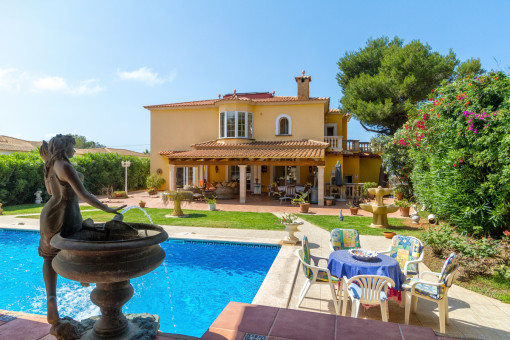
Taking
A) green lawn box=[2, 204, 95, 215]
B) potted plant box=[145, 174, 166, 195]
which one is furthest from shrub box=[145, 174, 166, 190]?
green lawn box=[2, 204, 95, 215]

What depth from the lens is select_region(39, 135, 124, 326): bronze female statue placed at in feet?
9.30

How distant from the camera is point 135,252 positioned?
2.45m

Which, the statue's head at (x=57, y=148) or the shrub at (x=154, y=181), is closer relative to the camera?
the statue's head at (x=57, y=148)

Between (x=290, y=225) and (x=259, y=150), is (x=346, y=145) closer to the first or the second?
(x=259, y=150)

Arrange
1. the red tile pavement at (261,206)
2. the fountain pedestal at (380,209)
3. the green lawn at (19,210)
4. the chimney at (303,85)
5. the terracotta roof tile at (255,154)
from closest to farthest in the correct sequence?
the fountain pedestal at (380,209) < the green lawn at (19,210) < the red tile pavement at (261,206) < the terracotta roof tile at (255,154) < the chimney at (303,85)

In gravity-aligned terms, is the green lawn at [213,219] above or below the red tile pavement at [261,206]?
below

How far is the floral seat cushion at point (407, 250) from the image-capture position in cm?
513

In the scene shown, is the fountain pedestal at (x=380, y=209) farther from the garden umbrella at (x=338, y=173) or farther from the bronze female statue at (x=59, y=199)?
the bronze female statue at (x=59, y=199)

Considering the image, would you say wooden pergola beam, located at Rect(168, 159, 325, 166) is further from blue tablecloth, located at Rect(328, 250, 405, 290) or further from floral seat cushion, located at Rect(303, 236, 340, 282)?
blue tablecloth, located at Rect(328, 250, 405, 290)

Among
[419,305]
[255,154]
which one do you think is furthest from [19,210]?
[419,305]

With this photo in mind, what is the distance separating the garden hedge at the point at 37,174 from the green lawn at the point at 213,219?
330 cm

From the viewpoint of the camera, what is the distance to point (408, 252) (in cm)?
535

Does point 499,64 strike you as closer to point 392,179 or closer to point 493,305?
point 493,305

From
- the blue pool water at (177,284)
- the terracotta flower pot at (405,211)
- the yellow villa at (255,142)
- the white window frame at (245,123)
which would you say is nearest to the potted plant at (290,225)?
the blue pool water at (177,284)
